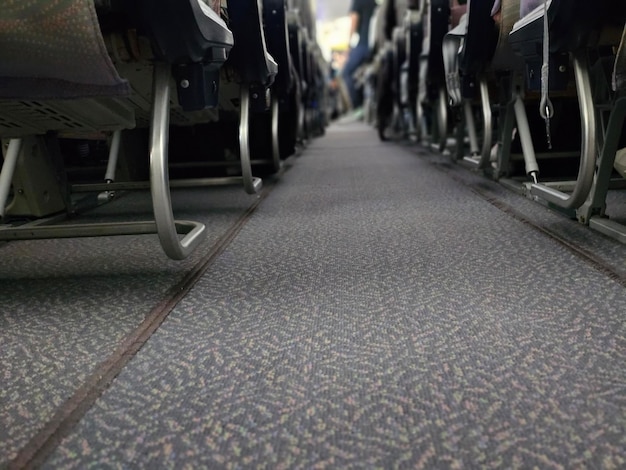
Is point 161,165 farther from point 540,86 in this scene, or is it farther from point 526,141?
point 526,141

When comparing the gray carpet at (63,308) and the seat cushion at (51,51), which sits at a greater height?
the seat cushion at (51,51)

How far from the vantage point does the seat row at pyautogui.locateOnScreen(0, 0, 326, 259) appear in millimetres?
830

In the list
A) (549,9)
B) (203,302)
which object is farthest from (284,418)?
(549,9)

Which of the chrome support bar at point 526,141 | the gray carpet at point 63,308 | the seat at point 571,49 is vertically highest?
the seat at point 571,49

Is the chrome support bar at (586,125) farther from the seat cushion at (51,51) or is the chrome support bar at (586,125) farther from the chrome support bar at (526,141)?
the seat cushion at (51,51)

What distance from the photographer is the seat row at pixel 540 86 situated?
1145 millimetres

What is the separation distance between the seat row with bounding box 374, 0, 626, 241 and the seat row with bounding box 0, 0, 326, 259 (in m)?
0.73

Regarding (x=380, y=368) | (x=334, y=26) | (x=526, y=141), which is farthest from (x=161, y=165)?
(x=334, y=26)

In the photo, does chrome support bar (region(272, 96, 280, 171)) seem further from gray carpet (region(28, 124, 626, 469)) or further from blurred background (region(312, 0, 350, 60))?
blurred background (region(312, 0, 350, 60))

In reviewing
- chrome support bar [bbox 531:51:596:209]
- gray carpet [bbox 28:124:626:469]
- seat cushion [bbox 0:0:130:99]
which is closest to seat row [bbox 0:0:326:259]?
seat cushion [bbox 0:0:130:99]

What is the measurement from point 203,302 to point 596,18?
99 cm

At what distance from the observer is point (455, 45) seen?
236 centimetres

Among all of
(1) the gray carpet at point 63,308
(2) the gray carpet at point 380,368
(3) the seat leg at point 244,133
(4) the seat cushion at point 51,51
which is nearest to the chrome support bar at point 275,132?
(3) the seat leg at point 244,133

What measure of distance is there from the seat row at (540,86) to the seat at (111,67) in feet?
2.43
